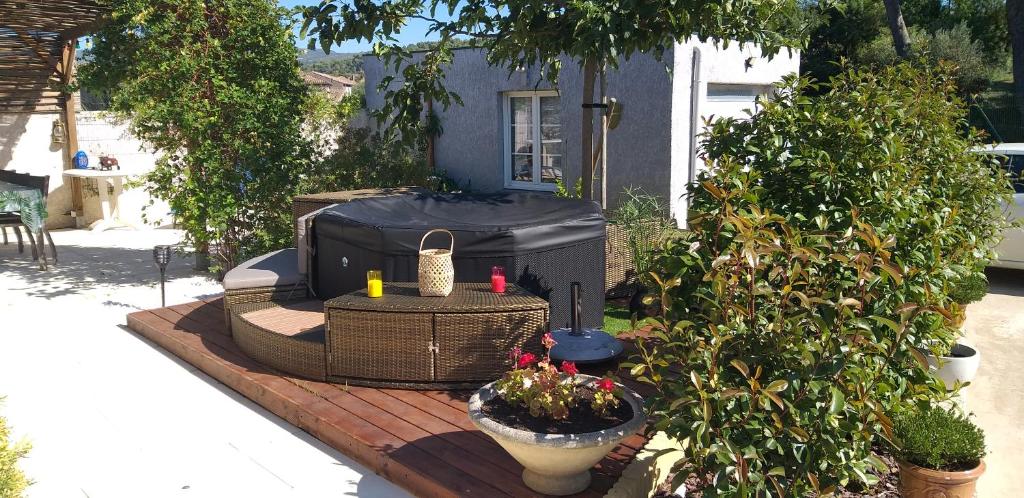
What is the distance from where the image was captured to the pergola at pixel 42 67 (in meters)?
11.7

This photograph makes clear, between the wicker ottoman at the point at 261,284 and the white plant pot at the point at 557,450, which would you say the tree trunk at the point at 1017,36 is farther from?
the white plant pot at the point at 557,450

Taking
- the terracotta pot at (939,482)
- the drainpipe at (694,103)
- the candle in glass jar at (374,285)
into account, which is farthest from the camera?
the drainpipe at (694,103)

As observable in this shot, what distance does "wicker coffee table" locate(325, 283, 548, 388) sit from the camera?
4.86 meters

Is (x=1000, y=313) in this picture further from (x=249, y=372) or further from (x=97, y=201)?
(x=97, y=201)

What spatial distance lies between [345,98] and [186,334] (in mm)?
4489

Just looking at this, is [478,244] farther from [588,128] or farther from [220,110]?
[220,110]

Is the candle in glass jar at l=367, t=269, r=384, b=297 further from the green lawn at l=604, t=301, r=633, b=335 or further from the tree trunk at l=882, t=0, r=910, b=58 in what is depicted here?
the tree trunk at l=882, t=0, r=910, b=58

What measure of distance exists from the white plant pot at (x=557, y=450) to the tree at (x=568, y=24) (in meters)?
2.74

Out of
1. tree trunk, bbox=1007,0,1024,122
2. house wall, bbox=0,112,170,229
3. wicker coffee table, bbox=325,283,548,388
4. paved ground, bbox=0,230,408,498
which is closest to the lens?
paved ground, bbox=0,230,408,498

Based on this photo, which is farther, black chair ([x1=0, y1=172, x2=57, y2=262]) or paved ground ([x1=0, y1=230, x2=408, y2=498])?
black chair ([x1=0, y1=172, x2=57, y2=262])

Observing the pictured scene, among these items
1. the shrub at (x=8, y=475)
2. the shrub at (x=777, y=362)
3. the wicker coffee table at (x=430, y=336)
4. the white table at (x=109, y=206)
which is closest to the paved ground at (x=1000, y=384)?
the shrub at (x=777, y=362)

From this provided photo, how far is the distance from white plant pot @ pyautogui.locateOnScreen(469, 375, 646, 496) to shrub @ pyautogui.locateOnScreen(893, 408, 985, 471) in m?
1.31

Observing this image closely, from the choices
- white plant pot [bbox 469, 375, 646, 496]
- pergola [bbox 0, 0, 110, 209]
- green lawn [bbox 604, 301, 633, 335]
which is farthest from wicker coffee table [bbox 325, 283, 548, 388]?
pergola [bbox 0, 0, 110, 209]

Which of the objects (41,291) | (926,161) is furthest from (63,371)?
(926,161)
